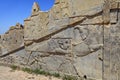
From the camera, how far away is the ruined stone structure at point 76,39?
267 inches

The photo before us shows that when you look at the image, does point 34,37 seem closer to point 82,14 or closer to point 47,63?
point 47,63

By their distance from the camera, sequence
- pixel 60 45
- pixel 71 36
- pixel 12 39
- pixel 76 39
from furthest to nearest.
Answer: pixel 12 39, pixel 60 45, pixel 71 36, pixel 76 39

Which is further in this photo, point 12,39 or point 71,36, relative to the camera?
point 12,39

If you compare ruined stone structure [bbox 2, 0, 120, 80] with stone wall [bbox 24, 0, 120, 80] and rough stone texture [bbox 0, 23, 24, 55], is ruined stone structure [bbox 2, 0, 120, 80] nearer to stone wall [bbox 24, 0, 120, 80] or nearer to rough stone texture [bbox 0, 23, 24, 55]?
stone wall [bbox 24, 0, 120, 80]

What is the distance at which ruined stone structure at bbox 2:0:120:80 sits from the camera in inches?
267

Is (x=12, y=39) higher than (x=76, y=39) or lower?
lower

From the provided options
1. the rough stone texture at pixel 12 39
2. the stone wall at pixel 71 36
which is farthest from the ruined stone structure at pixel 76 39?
the rough stone texture at pixel 12 39

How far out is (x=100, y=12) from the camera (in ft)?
23.0

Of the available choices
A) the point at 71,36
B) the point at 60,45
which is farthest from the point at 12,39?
the point at 71,36

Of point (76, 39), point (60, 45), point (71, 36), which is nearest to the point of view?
point (76, 39)

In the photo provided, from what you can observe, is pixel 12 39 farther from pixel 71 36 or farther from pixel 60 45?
pixel 71 36

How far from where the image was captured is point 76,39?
7.82m

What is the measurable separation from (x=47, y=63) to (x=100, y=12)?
3.10m

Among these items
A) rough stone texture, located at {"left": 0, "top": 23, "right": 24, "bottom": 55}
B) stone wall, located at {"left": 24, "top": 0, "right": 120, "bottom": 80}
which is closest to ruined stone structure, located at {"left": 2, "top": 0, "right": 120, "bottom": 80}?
stone wall, located at {"left": 24, "top": 0, "right": 120, "bottom": 80}
